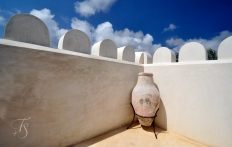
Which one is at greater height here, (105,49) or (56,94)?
(105,49)

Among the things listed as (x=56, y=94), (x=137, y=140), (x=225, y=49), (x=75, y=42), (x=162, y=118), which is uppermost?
(x=75, y=42)

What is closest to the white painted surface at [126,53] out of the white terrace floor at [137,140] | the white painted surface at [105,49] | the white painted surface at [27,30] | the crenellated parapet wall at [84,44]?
the crenellated parapet wall at [84,44]

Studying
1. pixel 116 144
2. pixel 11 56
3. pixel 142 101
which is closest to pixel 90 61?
pixel 11 56

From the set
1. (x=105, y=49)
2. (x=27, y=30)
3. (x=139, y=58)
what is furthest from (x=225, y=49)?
(x=27, y=30)

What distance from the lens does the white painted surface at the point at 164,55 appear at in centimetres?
340

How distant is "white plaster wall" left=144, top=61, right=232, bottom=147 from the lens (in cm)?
216

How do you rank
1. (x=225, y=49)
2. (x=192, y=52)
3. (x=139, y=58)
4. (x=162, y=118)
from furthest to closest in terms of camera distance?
(x=139, y=58) < (x=162, y=118) < (x=192, y=52) < (x=225, y=49)

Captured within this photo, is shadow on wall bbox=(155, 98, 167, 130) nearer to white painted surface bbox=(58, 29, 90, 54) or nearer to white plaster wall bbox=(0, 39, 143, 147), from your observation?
white plaster wall bbox=(0, 39, 143, 147)

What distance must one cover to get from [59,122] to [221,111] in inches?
125

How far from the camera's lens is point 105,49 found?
9.66 feet

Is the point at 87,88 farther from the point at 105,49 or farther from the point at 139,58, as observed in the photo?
the point at 139,58

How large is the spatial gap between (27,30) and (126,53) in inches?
96.6

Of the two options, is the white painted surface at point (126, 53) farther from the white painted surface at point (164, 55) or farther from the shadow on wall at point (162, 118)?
the shadow on wall at point (162, 118)

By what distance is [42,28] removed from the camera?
200 cm
